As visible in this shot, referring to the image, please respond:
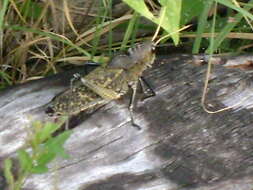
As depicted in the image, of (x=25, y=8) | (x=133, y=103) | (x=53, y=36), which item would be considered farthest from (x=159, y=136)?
(x=25, y=8)

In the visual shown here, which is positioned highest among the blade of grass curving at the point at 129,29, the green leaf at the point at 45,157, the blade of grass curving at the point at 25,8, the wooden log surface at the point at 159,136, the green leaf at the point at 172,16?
the blade of grass curving at the point at 25,8

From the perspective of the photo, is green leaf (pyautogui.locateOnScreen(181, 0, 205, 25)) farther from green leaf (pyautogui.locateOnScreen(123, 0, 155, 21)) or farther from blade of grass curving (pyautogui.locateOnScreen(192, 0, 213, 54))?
green leaf (pyautogui.locateOnScreen(123, 0, 155, 21))

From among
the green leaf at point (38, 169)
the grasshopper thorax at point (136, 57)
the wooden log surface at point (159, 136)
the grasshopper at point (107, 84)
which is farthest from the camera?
the grasshopper thorax at point (136, 57)

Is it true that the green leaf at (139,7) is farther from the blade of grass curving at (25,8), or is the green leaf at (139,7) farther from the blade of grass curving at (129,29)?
the blade of grass curving at (25,8)

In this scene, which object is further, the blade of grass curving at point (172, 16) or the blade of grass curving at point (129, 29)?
the blade of grass curving at point (129, 29)

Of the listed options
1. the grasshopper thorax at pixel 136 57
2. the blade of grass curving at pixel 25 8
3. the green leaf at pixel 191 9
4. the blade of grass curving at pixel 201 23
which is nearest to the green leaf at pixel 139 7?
the grasshopper thorax at pixel 136 57

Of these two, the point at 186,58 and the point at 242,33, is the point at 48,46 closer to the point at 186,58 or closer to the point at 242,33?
the point at 186,58

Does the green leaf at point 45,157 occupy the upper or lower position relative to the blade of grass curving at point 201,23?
upper
